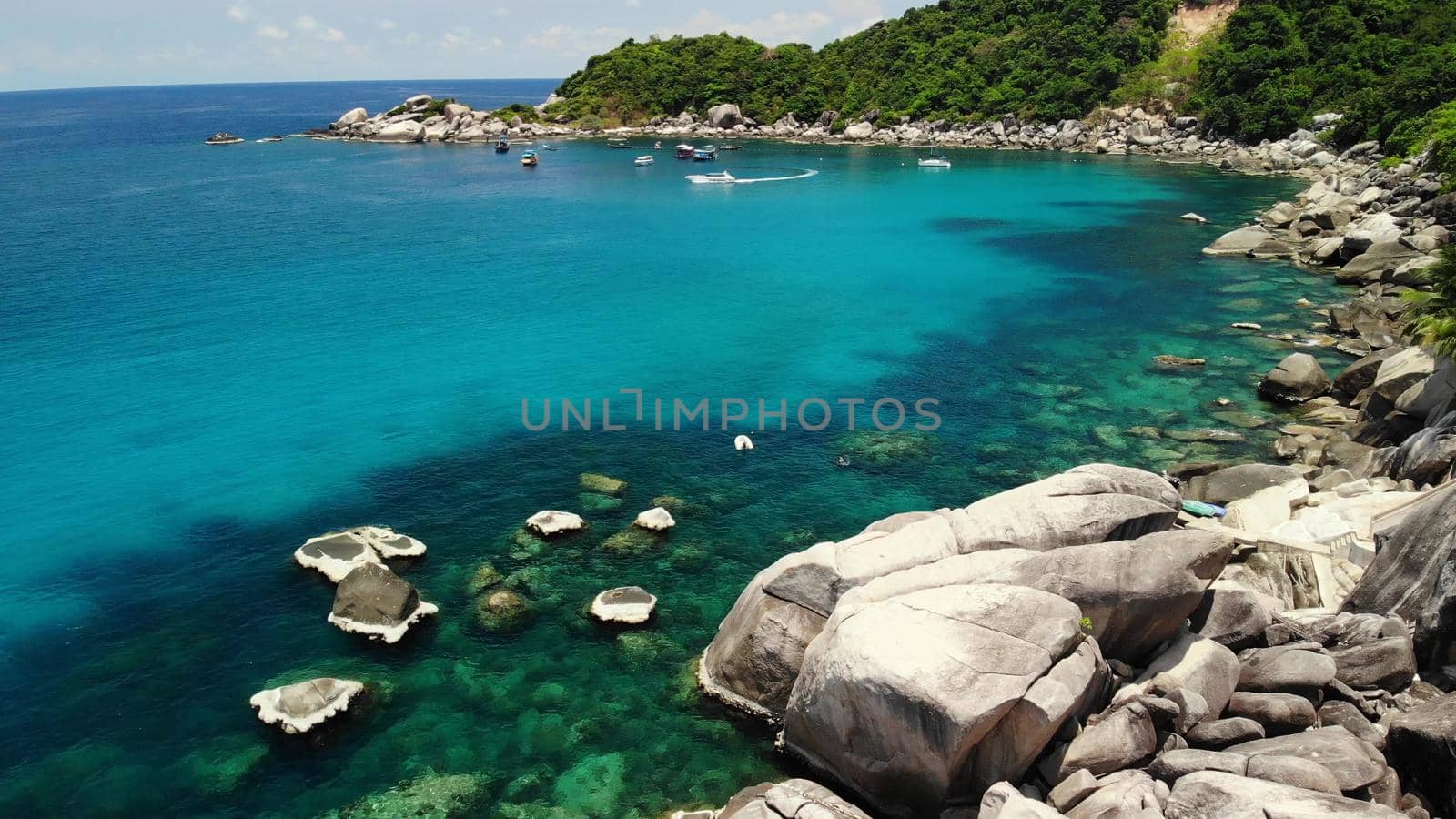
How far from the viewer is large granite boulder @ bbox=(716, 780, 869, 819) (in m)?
20.0

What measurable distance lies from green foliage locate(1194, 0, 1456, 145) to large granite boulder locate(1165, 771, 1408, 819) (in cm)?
12314

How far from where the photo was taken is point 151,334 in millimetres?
62344

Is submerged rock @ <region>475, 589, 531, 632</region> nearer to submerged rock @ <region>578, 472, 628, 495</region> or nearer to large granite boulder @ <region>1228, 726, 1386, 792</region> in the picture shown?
submerged rock @ <region>578, 472, 628, 495</region>

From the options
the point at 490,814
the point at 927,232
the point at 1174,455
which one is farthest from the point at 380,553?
the point at 927,232

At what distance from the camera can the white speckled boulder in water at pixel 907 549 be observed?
24875 mm

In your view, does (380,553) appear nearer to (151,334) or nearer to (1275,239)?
(151,334)

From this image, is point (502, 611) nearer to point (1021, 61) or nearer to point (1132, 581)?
point (1132, 581)

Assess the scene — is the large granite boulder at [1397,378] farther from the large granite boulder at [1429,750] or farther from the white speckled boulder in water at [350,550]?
the white speckled boulder in water at [350,550]

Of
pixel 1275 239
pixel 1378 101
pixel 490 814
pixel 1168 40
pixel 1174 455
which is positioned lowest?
pixel 490 814

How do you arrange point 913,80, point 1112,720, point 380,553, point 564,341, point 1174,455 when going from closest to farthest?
1. point 1112,720
2. point 380,553
3. point 1174,455
4. point 564,341
5. point 913,80

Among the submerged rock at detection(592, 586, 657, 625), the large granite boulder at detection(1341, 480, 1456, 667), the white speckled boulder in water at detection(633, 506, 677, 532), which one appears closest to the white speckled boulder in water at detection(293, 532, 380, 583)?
the submerged rock at detection(592, 586, 657, 625)

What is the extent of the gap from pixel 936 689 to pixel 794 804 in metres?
4.33

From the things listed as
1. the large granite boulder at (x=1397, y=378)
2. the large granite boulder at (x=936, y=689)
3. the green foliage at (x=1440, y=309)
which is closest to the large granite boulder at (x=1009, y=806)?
the large granite boulder at (x=936, y=689)

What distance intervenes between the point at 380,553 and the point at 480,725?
10.9 m
